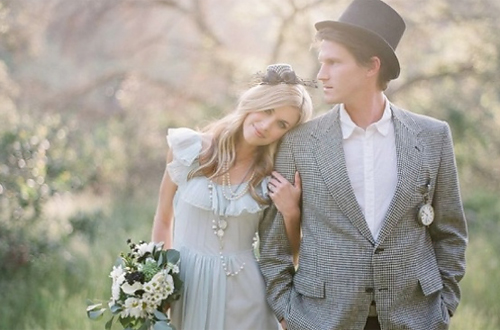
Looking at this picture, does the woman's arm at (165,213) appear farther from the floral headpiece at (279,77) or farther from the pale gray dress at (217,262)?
the floral headpiece at (279,77)

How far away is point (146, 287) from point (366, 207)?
0.94 meters

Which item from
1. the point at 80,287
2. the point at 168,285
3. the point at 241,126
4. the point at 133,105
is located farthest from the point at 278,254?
the point at 133,105

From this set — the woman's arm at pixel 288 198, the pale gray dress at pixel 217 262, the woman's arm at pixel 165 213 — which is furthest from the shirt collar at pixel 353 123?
the woman's arm at pixel 165 213

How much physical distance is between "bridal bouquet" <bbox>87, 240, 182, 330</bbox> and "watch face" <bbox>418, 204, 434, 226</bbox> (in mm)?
1009

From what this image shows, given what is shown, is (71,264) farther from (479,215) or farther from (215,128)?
(479,215)

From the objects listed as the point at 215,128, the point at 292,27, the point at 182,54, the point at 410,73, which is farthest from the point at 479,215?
the point at 215,128

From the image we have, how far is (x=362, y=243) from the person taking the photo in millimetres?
3037

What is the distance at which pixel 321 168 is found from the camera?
3113mm

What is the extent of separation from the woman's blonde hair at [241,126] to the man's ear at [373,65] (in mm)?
293

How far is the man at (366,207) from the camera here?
3.04m

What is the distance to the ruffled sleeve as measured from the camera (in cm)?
332

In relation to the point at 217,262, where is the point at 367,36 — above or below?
above

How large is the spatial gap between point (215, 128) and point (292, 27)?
6.20m

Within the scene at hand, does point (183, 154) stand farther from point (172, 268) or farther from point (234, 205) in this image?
point (172, 268)
